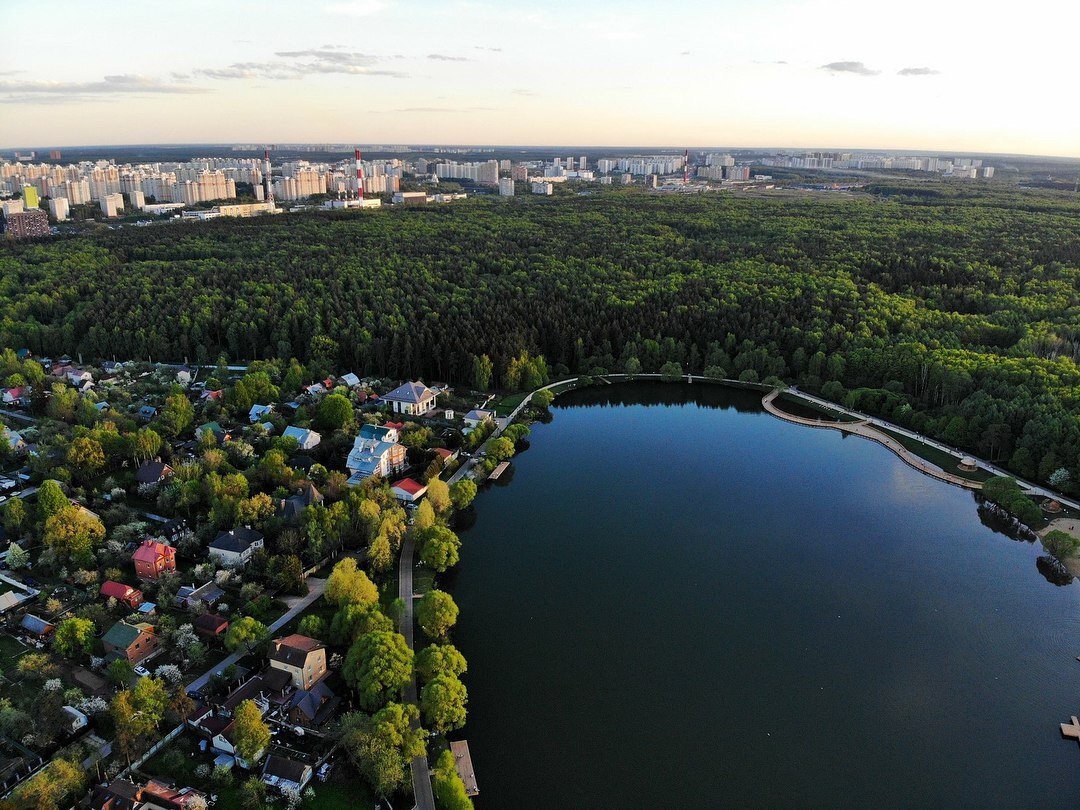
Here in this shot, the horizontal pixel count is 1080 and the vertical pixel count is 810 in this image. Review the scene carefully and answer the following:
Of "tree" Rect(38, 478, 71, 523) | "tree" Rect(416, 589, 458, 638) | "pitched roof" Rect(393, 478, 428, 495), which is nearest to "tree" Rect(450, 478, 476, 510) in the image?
"pitched roof" Rect(393, 478, 428, 495)

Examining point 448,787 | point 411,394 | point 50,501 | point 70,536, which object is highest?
point 411,394

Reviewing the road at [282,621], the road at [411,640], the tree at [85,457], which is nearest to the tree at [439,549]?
the road at [411,640]

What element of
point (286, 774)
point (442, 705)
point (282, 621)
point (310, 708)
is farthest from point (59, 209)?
point (442, 705)

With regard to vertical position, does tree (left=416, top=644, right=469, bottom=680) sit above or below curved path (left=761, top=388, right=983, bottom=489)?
below

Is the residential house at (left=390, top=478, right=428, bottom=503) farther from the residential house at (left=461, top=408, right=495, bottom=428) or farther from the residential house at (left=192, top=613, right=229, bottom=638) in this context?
the residential house at (left=192, top=613, right=229, bottom=638)

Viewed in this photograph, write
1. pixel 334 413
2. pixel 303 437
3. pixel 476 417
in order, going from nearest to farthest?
pixel 303 437
pixel 334 413
pixel 476 417

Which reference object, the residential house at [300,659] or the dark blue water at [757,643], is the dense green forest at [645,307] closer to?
the dark blue water at [757,643]

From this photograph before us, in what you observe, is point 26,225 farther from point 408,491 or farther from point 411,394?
point 408,491

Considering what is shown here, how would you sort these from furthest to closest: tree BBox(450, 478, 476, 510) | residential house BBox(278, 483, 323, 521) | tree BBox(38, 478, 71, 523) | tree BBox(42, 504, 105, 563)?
1. tree BBox(450, 478, 476, 510)
2. residential house BBox(278, 483, 323, 521)
3. tree BBox(38, 478, 71, 523)
4. tree BBox(42, 504, 105, 563)
